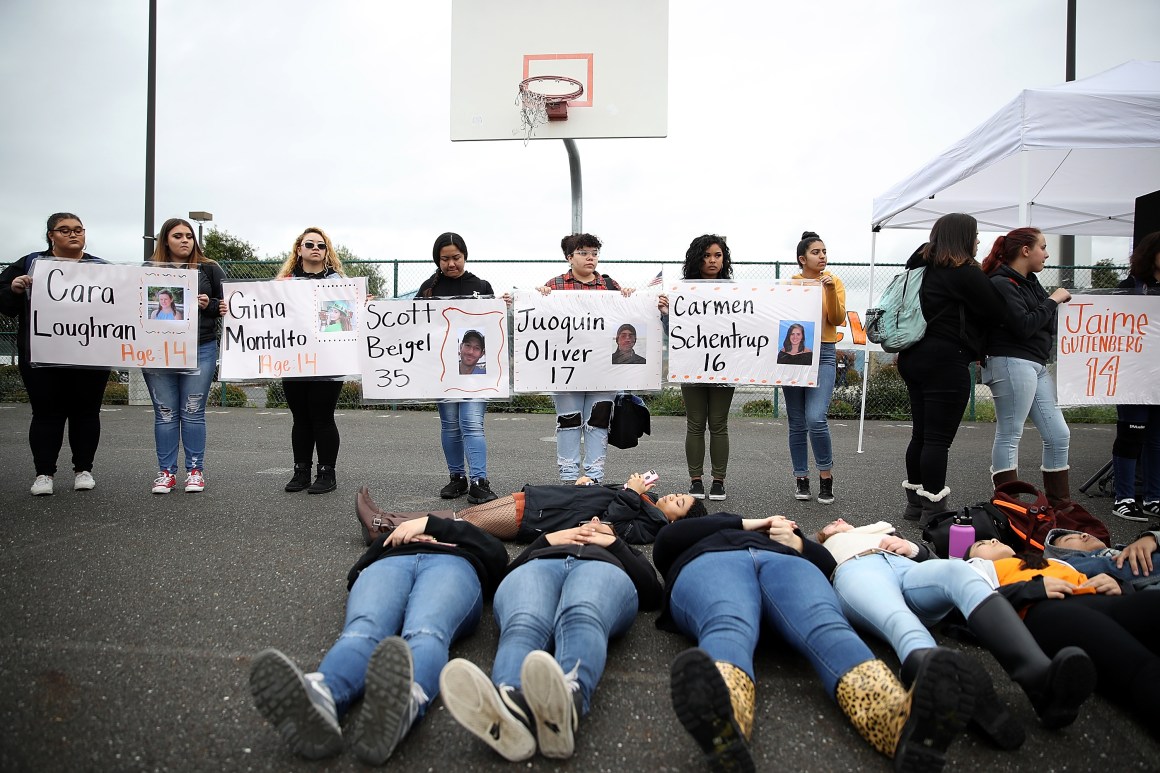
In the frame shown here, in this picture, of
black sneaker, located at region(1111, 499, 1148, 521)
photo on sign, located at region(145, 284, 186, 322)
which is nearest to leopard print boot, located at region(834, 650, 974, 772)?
black sneaker, located at region(1111, 499, 1148, 521)

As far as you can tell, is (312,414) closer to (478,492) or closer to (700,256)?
(478,492)

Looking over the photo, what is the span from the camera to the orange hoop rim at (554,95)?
33.6 feet

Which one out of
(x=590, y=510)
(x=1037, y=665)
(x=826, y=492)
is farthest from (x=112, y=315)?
(x=1037, y=665)

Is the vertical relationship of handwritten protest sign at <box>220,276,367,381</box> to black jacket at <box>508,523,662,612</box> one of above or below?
above

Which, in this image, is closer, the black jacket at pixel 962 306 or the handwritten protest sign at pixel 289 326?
the black jacket at pixel 962 306

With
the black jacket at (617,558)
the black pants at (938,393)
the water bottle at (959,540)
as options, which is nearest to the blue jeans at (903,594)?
the water bottle at (959,540)

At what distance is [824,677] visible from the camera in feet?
6.84

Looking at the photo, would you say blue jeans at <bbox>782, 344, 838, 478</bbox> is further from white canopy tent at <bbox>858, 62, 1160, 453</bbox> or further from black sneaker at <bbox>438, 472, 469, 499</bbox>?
black sneaker at <bbox>438, 472, 469, 499</bbox>

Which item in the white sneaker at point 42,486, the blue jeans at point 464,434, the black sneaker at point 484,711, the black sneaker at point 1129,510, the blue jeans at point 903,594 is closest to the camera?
the black sneaker at point 484,711

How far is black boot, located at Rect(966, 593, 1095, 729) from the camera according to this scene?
1.83m

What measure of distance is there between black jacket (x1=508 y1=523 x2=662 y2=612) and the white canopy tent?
3.84 meters

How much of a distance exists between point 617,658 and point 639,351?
9.33 ft

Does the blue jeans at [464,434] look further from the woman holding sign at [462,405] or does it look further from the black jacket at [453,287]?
the black jacket at [453,287]

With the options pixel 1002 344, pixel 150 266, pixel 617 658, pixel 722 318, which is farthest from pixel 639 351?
pixel 150 266
